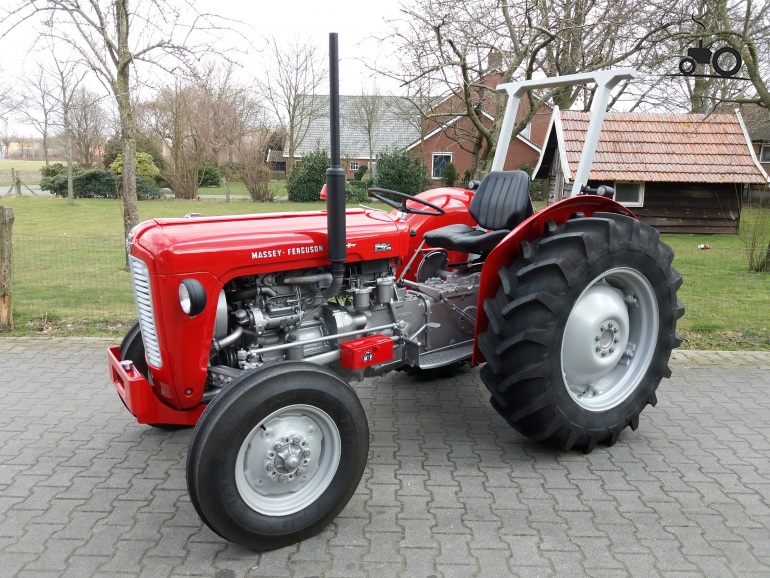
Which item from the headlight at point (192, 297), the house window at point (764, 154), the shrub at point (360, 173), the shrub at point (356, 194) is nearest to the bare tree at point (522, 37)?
the headlight at point (192, 297)

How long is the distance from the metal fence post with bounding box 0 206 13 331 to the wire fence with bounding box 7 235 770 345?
141 millimetres

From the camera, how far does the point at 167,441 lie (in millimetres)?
3770

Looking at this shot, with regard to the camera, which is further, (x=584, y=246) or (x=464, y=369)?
(x=464, y=369)

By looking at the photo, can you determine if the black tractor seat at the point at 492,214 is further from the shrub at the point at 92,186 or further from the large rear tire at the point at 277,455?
the shrub at the point at 92,186

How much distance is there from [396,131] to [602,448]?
3267cm

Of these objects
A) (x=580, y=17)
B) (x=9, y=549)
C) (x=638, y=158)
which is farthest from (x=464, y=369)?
(x=638, y=158)

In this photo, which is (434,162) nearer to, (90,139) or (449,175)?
(449,175)

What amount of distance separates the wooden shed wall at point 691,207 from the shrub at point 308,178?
13.6 meters

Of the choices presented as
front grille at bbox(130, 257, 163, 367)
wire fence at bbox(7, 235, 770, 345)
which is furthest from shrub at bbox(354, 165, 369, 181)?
front grille at bbox(130, 257, 163, 367)

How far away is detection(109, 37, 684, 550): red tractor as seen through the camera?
269cm

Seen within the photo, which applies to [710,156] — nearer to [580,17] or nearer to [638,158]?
[638,158]

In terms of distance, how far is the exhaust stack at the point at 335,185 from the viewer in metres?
2.67

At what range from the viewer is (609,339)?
12.2 feet

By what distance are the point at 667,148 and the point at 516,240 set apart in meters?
13.1
